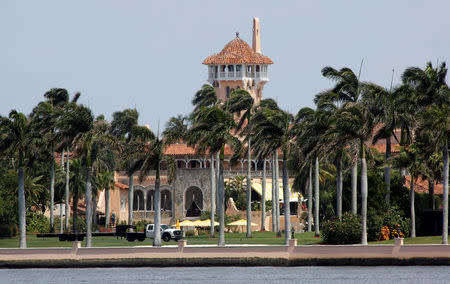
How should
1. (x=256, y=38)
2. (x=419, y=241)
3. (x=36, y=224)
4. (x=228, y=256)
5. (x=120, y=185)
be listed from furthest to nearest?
1. (x=256, y=38)
2. (x=120, y=185)
3. (x=36, y=224)
4. (x=419, y=241)
5. (x=228, y=256)

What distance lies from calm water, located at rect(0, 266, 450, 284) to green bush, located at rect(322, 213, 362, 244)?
5023 mm

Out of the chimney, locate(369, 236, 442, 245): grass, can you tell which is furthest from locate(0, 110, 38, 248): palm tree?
the chimney

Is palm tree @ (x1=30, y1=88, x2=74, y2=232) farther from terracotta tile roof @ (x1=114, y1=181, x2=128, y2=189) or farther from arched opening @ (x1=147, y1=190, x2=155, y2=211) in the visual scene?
arched opening @ (x1=147, y1=190, x2=155, y2=211)

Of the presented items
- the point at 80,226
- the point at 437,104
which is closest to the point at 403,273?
the point at 437,104

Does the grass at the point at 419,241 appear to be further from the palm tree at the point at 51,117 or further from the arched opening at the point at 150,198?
the arched opening at the point at 150,198

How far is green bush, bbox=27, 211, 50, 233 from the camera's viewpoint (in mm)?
101000

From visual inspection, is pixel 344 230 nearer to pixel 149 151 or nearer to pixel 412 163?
pixel 412 163

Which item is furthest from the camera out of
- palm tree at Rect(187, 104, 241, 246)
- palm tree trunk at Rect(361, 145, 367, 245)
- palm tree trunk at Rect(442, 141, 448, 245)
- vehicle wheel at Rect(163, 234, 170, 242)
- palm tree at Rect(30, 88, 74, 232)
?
vehicle wheel at Rect(163, 234, 170, 242)

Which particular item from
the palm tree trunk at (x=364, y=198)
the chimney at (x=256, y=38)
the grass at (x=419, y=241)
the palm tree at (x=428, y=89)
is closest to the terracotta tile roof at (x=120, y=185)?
the chimney at (x=256, y=38)

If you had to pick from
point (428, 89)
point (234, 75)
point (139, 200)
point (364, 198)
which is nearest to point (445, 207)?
point (364, 198)

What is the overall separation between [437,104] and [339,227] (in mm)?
10933

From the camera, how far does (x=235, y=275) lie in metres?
63.1

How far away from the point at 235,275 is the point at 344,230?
10.1 m

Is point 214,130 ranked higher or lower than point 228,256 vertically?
higher
